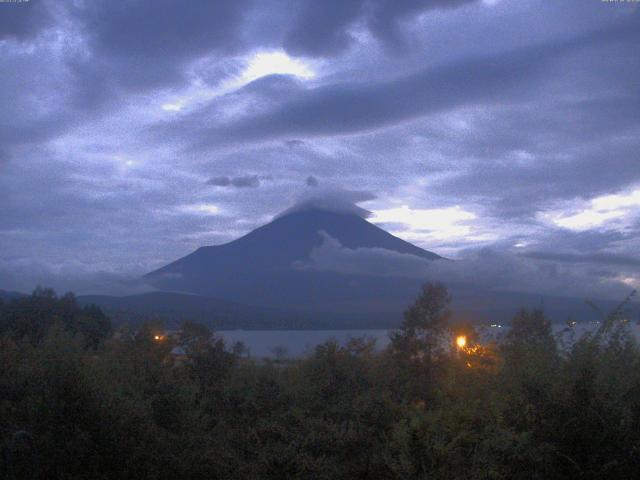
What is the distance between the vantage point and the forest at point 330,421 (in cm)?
886

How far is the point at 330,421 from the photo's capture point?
37.3ft

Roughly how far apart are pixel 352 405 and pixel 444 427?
9.57ft

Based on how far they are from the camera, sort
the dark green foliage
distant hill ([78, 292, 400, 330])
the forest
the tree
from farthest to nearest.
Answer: distant hill ([78, 292, 400, 330]) → the dark green foliage → the tree → the forest

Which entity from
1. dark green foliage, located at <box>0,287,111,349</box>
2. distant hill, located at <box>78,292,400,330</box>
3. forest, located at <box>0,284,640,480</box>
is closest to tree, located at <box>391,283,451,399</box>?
forest, located at <box>0,284,640,480</box>

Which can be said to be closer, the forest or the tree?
the forest

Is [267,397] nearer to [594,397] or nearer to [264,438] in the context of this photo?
[264,438]

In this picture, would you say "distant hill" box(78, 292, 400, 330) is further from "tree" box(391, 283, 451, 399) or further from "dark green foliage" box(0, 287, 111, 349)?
"tree" box(391, 283, 451, 399)

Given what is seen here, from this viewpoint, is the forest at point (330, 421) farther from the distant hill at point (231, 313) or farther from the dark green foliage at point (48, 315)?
the distant hill at point (231, 313)

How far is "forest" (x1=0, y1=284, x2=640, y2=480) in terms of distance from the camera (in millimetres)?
8859

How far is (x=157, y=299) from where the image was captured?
84.3m

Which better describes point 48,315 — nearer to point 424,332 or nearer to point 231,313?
point 231,313

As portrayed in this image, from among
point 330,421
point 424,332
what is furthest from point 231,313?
point 330,421

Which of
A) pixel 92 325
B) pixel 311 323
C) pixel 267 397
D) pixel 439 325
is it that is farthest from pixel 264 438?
pixel 311 323

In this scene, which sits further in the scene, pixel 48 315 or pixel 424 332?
pixel 48 315
